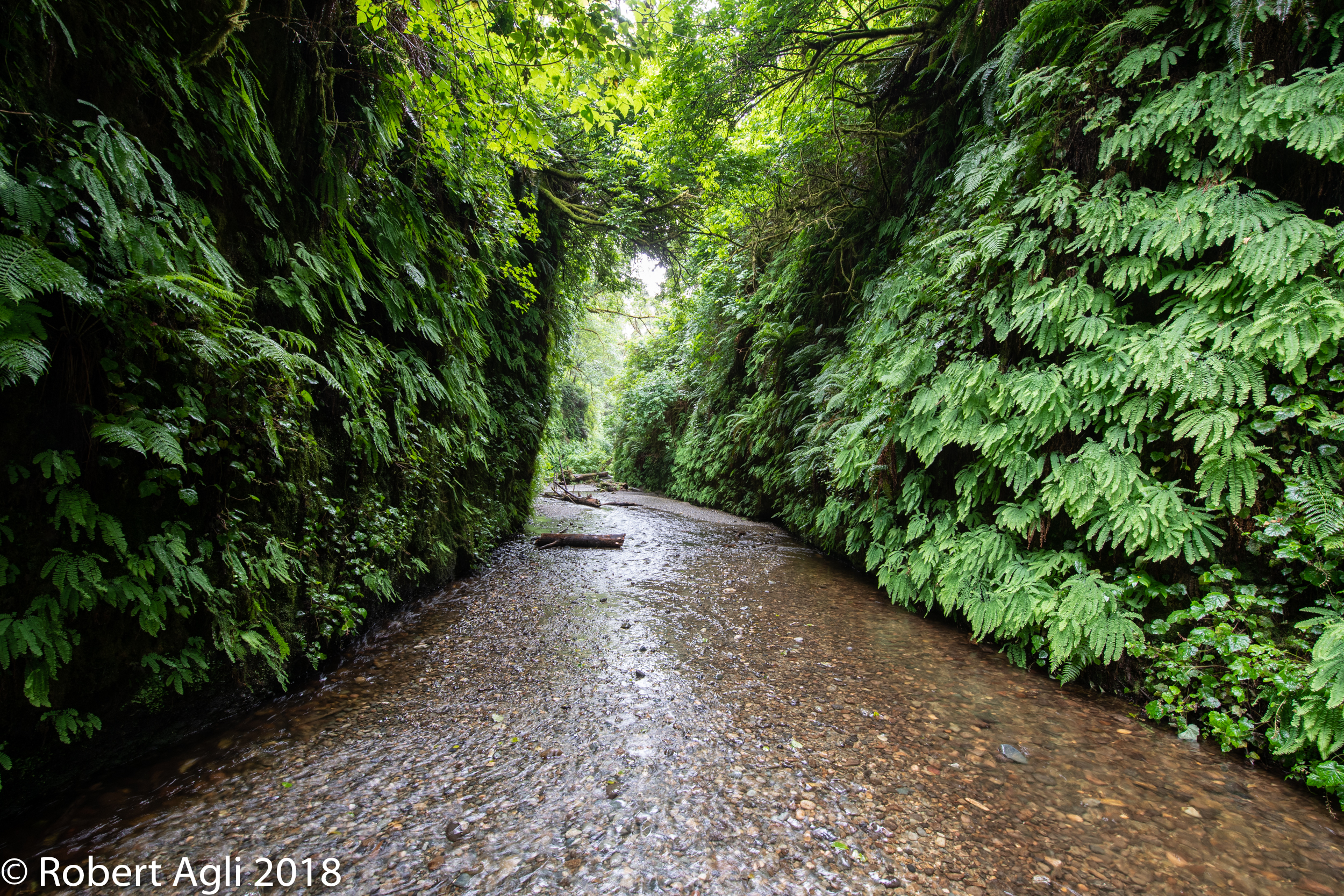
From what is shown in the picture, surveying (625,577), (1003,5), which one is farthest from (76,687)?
(1003,5)

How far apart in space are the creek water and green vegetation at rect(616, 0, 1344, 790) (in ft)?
1.87

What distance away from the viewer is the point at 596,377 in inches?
914

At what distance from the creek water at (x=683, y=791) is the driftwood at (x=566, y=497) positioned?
8771 mm

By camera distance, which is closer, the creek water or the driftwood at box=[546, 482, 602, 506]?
the creek water

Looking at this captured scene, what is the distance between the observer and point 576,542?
7465 millimetres

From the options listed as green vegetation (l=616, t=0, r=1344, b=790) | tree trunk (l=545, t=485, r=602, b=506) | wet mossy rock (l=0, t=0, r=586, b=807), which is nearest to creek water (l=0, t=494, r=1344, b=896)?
wet mossy rock (l=0, t=0, r=586, b=807)

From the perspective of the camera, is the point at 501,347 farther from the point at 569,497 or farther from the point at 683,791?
the point at 569,497

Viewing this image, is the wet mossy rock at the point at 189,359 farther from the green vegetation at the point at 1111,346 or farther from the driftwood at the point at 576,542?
the green vegetation at the point at 1111,346

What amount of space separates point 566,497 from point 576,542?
20.8 feet

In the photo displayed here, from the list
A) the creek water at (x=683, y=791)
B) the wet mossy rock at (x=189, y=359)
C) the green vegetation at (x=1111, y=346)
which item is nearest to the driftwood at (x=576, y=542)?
the green vegetation at (x=1111, y=346)

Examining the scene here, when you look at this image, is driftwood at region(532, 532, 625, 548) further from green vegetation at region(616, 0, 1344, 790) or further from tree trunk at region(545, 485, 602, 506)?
tree trunk at region(545, 485, 602, 506)

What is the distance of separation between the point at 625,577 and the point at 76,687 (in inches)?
168

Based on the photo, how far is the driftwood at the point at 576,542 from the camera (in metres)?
7.38

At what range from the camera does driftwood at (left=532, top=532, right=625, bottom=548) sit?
7.38 metres
